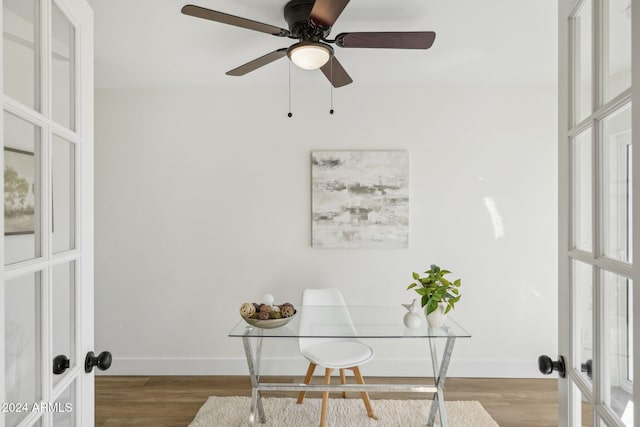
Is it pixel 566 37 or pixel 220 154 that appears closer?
pixel 566 37

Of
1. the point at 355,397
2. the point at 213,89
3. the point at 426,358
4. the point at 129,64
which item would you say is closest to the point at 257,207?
the point at 213,89

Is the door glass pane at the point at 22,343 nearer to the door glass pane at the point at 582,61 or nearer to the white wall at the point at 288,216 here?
the door glass pane at the point at 582,61

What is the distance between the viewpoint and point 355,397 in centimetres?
276

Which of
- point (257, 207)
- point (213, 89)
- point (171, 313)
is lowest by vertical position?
point (171, 313)

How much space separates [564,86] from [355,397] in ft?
8.09

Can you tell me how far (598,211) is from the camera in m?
0.94

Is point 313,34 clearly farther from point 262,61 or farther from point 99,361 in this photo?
point 99,361

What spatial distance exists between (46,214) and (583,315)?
4.93 feet

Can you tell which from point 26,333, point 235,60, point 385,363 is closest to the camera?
point 26,333

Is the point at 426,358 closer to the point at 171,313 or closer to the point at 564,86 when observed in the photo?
the point at 171,313

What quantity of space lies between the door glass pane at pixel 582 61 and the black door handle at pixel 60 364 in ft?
5.27

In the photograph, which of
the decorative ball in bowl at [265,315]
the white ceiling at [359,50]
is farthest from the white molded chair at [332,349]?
the white ceiling at [359,50]

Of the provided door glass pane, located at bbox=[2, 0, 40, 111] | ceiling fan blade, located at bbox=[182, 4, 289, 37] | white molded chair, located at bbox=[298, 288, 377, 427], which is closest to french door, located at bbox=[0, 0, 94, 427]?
door glass pane, located at bbox=[2, 0, 40, 111]

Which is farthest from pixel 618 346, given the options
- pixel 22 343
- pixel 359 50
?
pixel 359 50
